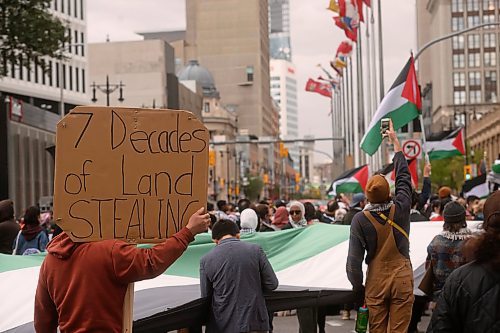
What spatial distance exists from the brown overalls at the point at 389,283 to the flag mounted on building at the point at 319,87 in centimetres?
7944

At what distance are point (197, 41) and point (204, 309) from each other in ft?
573

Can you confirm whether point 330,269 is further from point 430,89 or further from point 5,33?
point 430,89

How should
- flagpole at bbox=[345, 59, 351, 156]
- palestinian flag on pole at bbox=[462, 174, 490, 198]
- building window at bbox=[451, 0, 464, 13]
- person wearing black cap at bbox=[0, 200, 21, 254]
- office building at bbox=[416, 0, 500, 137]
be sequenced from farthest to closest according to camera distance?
building window at bbox=[451, 0, 464, 13], office building at bbox=[416, 0, 500, 137], flagpole at bbox=[345, 59, 351, 156], palestinian flag on pole at bbox=[462, 174, 490, 198], person wearing black cap at bbox=[0, 200, 21, 254]

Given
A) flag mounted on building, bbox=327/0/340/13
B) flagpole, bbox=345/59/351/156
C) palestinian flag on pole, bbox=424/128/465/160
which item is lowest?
palestinian flag on pole, bbox=424/128/465/160

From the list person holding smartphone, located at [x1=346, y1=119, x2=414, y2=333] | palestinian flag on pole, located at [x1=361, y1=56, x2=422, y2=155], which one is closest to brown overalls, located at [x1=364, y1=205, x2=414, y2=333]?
person holding smartphone, located at [x1=346, y1=119, x2=414, y2=333]

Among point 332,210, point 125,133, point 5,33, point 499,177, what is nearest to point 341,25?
point 5,33

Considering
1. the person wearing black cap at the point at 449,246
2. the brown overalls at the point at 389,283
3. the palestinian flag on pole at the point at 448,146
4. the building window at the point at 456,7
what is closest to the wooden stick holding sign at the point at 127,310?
the brown overalls at the point at 389,283

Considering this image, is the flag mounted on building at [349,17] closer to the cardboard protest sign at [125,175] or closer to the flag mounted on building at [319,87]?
the flag mounted on building at [319,87]

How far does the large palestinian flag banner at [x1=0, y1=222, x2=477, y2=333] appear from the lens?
782cm

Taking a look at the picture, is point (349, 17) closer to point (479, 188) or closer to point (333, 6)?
point (333, 6)

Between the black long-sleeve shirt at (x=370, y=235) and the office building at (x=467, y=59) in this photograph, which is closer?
the black long-sleeve shirt at (x=370, y=235)

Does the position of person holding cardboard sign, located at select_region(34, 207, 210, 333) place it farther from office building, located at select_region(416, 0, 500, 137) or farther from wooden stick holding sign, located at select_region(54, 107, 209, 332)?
office building, located at select_region(416, 0, 500, 137)

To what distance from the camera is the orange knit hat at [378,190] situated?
8617mm

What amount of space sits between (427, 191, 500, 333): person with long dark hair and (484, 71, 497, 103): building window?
16242 cm
